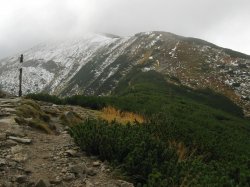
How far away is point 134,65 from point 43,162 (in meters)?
79.3

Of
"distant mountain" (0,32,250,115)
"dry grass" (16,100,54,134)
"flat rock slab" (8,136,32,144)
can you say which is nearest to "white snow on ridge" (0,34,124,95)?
"distant mountain" (0,32,250,115)

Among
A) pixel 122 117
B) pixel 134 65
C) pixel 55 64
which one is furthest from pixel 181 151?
pixel 55 64

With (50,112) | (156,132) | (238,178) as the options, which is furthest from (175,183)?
(50,112)

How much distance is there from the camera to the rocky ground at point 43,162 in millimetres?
8070

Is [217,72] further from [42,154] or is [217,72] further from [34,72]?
[34,72]

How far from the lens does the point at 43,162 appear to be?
898 cm

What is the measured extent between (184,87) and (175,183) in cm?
5457

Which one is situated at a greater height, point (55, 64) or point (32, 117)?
point (32, 117)

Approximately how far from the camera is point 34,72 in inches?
6235

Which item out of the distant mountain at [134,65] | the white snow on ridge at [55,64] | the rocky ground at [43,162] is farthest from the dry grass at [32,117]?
the white snow on ridge at [55,64]

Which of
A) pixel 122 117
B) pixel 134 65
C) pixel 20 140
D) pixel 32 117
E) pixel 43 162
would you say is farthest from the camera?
pixel 134 65

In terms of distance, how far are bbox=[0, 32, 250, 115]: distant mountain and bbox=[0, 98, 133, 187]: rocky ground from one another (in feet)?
158

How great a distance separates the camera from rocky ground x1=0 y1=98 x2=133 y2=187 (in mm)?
8070

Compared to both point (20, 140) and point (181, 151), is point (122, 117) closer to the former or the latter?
point (181, 151)
